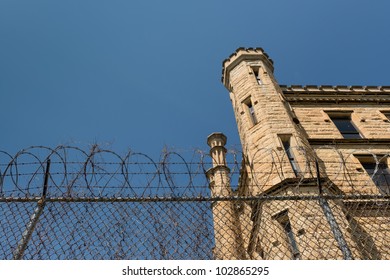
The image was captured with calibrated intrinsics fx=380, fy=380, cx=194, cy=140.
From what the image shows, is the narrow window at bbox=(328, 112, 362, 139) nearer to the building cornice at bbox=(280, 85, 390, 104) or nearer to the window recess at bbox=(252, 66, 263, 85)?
the building cornice at bbox=(280, 85, 390, 104)

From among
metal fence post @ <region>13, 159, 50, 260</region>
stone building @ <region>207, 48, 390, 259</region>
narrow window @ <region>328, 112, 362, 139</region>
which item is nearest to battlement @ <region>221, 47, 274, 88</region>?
stone building @ <region>207, 48, 390, 259</region>

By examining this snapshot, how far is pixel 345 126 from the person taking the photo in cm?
1955

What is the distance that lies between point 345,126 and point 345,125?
0.13 meters

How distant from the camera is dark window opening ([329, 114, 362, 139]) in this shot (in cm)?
1866

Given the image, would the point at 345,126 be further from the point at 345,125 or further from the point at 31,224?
the point at 31,224

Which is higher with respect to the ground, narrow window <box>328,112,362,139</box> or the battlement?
the battlement

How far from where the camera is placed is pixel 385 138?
695 inches

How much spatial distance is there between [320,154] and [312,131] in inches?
93.3

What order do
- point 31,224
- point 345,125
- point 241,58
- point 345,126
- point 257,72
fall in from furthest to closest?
point 241,58 → point 257,72 → point 345,125 → point 345,126 → point 31,224

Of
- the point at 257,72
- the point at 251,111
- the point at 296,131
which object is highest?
the point at 257,72

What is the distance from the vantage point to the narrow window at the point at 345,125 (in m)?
18.7

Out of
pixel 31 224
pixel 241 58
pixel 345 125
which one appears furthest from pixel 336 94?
pixel 31 224
